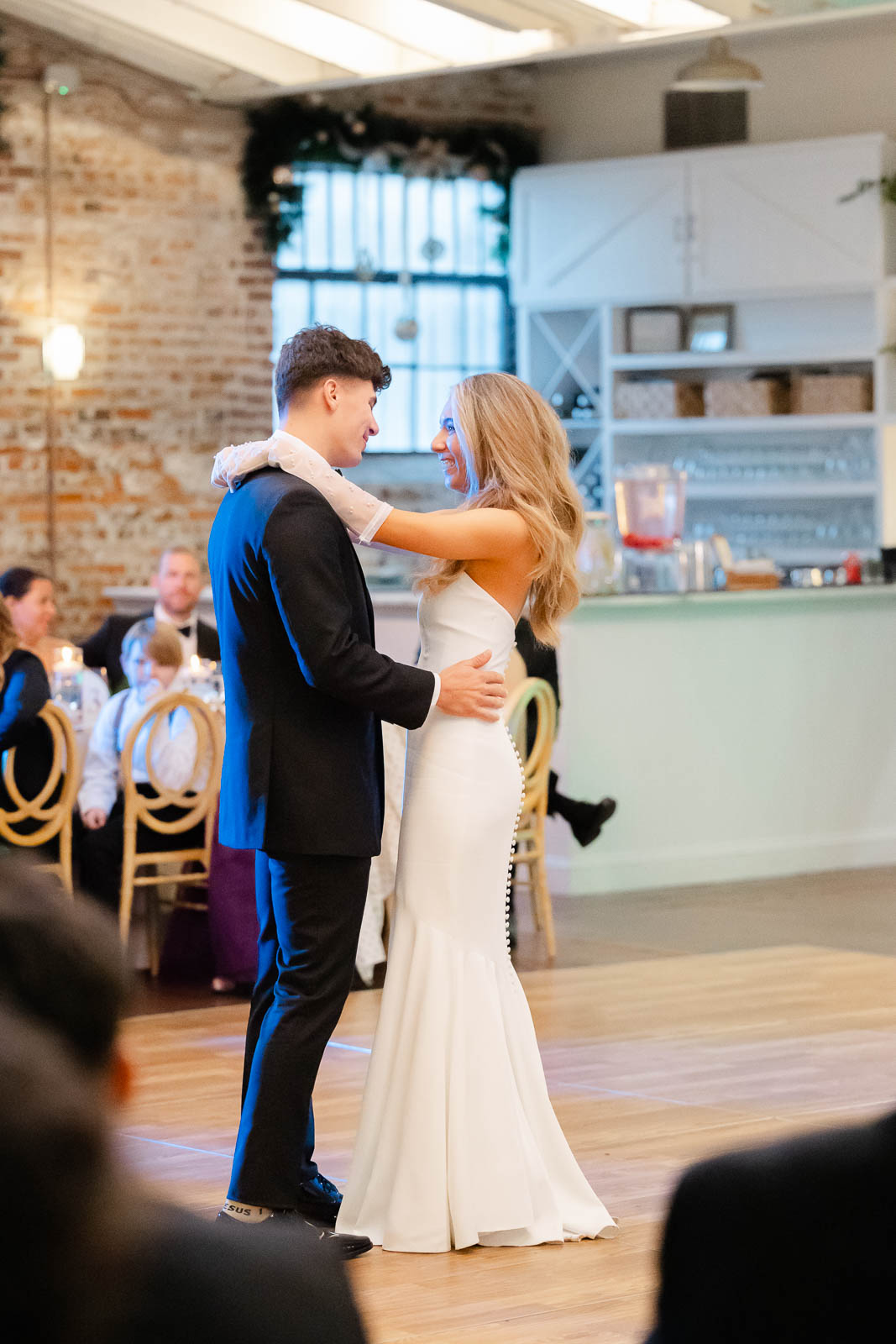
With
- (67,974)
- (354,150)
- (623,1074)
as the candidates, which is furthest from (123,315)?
(67,974)

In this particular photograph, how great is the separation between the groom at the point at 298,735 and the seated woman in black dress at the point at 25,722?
2423 mm

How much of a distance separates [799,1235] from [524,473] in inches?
90.1

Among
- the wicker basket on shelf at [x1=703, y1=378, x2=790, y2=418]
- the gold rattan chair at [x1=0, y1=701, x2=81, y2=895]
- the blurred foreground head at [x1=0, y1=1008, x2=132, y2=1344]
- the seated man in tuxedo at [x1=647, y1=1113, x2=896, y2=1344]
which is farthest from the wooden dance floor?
A: the wicker basket on shelf at [x1=703, y1=378, x2=790, y2=418]

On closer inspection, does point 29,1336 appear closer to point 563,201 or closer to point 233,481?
point 233,481

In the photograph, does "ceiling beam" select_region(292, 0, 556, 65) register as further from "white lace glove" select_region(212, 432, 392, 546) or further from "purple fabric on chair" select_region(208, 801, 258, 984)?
"white lace glove" select_region(212, 432, 392, 546)

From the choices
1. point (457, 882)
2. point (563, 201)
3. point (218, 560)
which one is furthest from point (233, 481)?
point (563, 201)

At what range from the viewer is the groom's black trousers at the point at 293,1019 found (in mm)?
2920

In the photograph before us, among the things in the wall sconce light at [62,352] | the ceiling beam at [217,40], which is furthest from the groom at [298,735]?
the wall sconce light at [62,352]

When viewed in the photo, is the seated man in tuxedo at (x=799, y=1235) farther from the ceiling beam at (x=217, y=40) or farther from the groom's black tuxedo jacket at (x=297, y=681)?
the ceiling beam at (x=217, y=40)

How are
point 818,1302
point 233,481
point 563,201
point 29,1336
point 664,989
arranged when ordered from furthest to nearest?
point 563,201, point 664,989, point 233,481, point 818,1302, point 29,1336

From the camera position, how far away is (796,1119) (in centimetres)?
391

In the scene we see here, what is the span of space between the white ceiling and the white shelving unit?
5.32ft

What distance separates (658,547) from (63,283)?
4200 mm

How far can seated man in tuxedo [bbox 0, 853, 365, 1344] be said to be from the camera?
728 millimetres
